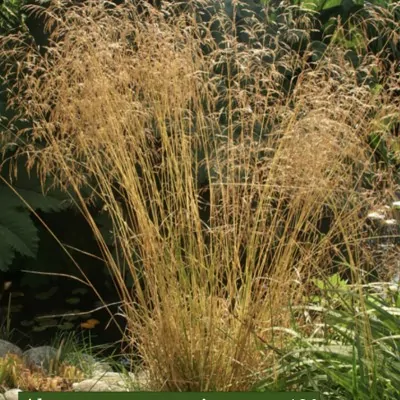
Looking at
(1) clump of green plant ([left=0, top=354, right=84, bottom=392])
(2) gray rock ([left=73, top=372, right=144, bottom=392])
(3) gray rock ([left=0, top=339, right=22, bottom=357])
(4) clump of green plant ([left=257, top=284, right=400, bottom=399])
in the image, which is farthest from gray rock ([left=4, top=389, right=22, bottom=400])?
(4) clump of green plant ([left=257, top=284, right=400, bottom=399])

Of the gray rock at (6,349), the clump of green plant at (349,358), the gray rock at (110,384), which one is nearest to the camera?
the clump of green plant at (349,358)

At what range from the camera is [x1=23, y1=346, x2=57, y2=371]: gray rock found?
4219mm

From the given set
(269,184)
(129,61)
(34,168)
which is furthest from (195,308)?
(34,168)

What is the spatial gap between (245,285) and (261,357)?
260mm

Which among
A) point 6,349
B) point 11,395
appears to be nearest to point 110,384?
point 11,395

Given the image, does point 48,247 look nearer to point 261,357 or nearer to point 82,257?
point 82,257

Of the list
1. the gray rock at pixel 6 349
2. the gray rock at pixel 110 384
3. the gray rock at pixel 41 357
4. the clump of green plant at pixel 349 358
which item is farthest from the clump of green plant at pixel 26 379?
the clump of green plant at pixel 349 358

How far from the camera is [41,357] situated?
14.4 ft

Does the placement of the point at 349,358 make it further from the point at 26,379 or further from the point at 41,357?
the point at 41,357

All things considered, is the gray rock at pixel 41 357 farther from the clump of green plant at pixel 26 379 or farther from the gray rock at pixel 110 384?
the gray rock at pixel 110 384

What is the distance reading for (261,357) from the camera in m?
3.22

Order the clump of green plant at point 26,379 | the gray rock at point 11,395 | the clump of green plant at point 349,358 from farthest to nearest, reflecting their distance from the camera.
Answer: the clump of green plant at point 26,379 → the gray rock at point 11,395 → the clump of green plant at point 349,358

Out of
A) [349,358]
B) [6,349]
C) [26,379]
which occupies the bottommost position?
[6,349]

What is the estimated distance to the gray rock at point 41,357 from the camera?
422cm
